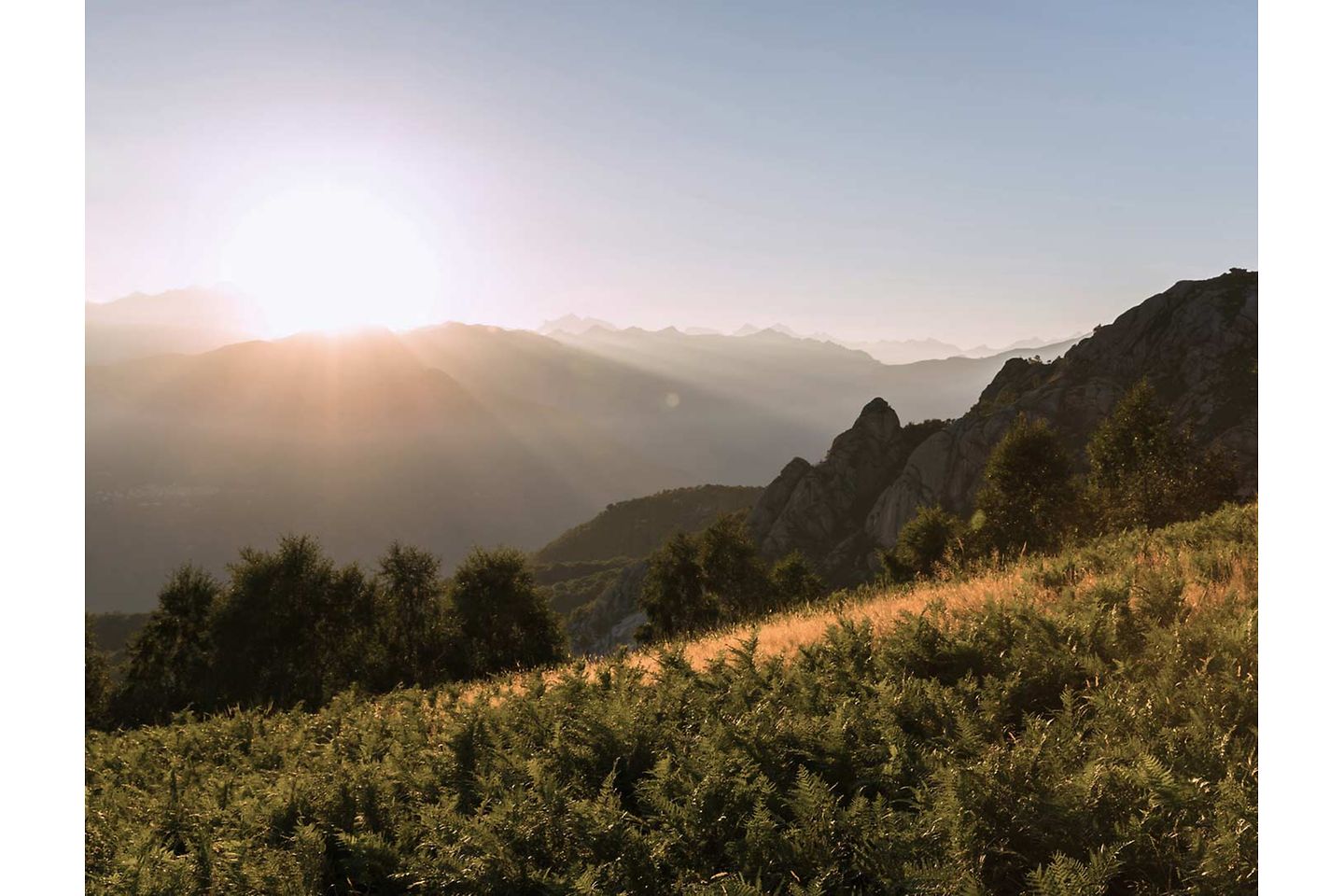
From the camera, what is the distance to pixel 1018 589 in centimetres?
997

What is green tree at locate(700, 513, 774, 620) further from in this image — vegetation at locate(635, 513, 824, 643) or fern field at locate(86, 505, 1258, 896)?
fern field at locate(86, 505, 1258, 896)

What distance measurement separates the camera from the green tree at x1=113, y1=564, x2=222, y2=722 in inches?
1555

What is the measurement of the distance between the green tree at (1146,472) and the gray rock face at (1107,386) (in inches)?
1828

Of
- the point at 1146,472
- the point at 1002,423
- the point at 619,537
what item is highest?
the point at 1002,423

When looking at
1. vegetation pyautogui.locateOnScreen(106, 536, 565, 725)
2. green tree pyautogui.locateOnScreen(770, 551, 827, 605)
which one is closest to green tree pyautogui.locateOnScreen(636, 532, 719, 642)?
green tree pyautogui.locateOnScreen(770, 551, 827, 605)

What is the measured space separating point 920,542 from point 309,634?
41.3 meters

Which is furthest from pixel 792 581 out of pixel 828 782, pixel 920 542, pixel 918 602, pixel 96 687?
pixel 828 782

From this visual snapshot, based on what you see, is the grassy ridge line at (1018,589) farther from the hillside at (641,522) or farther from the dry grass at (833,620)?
the hillside at (641,522)

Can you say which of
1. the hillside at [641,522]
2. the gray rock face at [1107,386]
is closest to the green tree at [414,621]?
the gray rock face at [1107,386]

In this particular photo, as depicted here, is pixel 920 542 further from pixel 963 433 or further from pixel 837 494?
pixel 837 494

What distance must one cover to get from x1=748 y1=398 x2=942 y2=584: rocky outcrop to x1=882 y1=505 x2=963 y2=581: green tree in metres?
49.0
